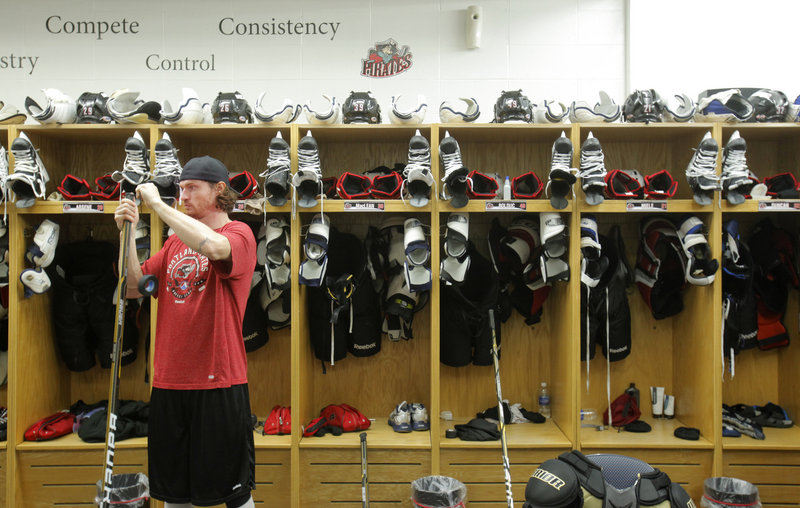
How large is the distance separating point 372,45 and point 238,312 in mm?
2075

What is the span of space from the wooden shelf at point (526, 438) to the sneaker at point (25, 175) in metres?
2.50

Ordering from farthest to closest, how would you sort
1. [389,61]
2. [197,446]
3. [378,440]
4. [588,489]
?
1. [389,61]
2. [378,440]
3. [197,446]
4. [588,489]

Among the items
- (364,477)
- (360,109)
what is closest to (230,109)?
(360,109)

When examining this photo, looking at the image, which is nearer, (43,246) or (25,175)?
(25,175)

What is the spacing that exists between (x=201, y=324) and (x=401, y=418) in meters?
1.49

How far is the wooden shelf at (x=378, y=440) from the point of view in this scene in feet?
9.89

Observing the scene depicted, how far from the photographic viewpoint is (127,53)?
3.59 m

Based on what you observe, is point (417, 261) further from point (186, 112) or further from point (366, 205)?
point (186, 112)

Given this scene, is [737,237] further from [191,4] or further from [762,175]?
[191,4]

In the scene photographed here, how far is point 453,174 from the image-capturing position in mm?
2881

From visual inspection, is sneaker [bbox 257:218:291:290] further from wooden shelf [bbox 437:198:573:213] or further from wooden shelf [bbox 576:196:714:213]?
wooden shelf [bbox 576:196:714:213]

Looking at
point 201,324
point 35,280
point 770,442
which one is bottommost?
point 770,442

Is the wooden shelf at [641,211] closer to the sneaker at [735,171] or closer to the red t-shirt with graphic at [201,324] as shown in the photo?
the sneaker at [735,171]

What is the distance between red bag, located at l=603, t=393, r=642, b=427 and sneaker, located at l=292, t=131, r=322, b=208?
2103mm
